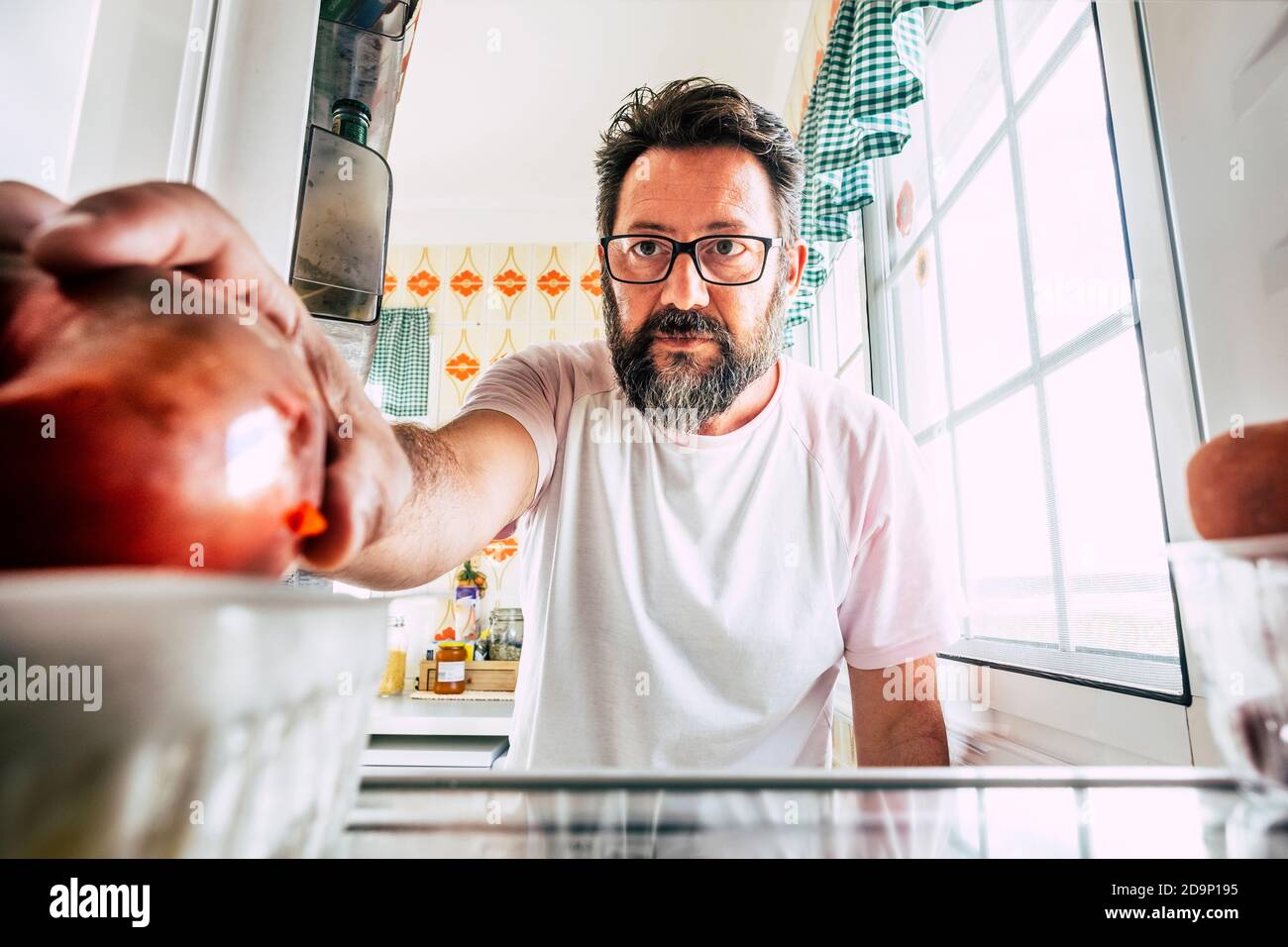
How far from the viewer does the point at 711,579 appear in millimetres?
398

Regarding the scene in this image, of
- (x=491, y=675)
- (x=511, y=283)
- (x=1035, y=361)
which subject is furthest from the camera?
(x=511, y=283)

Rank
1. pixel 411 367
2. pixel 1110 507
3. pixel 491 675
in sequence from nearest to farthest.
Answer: pixel 1110 507 < pixel 491 675 < pixel 411 367

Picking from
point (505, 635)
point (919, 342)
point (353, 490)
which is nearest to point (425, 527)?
point (353, 490)

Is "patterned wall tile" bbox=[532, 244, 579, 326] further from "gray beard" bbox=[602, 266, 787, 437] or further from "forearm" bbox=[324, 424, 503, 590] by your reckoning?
"forearm" bbox=[324, 424, 503, 590]

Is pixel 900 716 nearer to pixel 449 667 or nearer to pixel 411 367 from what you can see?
pixel 449 667

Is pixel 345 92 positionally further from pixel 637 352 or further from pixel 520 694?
pixel 520 694

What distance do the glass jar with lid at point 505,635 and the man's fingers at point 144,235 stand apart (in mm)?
890

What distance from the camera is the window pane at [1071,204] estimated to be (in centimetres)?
33

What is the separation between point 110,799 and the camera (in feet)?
0.27

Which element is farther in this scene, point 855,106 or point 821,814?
point 855,106

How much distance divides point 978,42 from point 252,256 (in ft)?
2.35

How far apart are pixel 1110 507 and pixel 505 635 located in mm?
889

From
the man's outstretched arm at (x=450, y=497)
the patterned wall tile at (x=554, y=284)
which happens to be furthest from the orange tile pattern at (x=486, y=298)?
the man's outstretched arm at (x=450, y=497)

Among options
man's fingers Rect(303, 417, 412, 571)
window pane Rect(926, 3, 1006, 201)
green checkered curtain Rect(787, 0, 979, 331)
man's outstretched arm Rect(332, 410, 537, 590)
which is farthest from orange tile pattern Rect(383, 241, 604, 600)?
man's fingers Rect(303, 417, 412, 571)
